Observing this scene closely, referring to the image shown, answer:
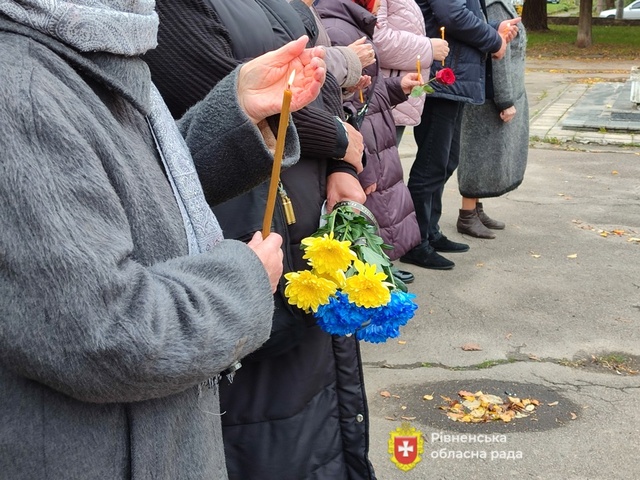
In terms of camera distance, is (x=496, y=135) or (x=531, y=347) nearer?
(x=531, y=347)

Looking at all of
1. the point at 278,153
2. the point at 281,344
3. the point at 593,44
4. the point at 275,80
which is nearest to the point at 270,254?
the point at 278,153

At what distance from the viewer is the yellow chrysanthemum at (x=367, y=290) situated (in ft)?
6.44

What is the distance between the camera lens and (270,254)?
147 centimetres

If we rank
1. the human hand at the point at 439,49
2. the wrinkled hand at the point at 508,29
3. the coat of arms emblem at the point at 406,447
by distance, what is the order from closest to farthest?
the coat of arms emblem at the point at 406,447
the human hand at the point at 439,49
the wrinkled hand at the point at 508,29

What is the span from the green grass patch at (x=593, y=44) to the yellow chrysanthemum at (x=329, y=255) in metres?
18.9

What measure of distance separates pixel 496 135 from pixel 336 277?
161 inches

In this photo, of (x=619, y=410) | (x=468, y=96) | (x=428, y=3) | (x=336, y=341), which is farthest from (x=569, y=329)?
(x=336, y=341)

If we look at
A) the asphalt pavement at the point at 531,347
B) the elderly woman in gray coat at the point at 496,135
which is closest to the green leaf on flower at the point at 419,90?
the asphalt pavement at the point at 531,347

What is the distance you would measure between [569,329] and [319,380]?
248 centimetres

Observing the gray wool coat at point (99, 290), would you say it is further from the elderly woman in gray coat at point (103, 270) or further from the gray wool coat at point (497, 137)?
the gray wool coat at point (497, 137)

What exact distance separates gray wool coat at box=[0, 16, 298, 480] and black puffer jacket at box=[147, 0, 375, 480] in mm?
687

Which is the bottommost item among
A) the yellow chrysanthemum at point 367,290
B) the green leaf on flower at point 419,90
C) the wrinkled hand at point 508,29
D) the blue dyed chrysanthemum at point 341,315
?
the wrinkled hand at point 508,29

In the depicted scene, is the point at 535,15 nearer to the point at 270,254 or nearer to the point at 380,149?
the point at 380,149

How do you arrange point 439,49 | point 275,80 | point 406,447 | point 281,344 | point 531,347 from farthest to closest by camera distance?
point 439,49
point 531,347
point 406,447
point 281,344
point 275,80
